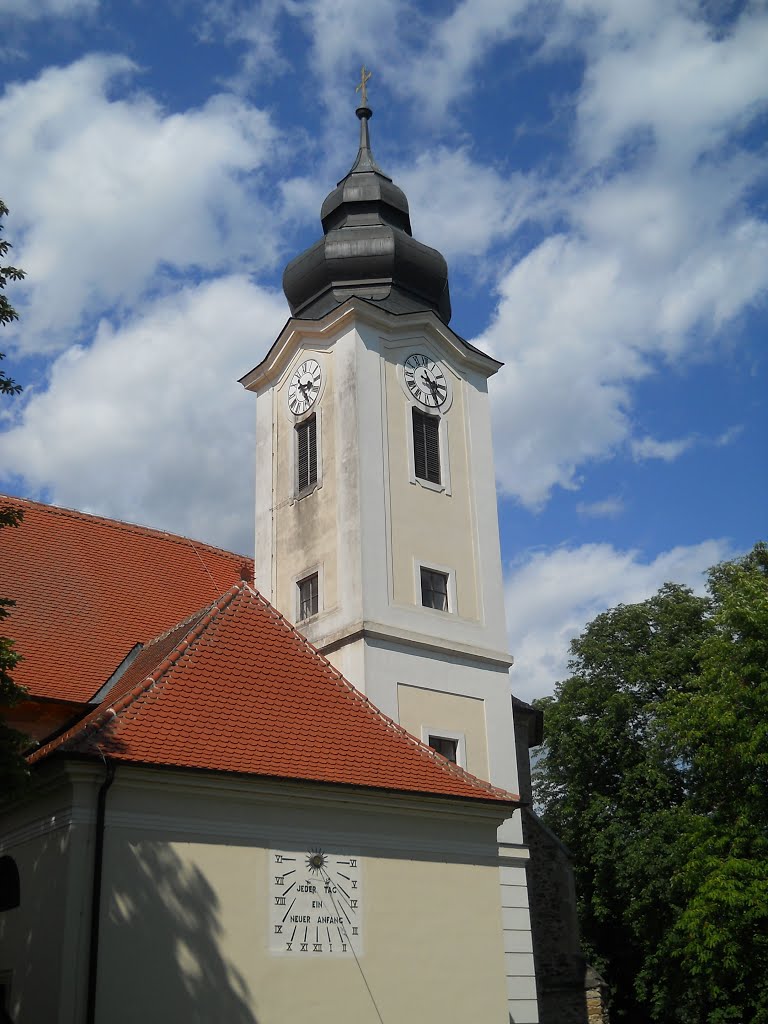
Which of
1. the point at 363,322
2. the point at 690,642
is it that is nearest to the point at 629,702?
the point at 690,642

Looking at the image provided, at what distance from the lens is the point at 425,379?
71.5ft

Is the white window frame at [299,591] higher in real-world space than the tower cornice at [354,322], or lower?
lower

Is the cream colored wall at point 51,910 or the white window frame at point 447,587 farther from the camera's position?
the white window frame at point 447,587

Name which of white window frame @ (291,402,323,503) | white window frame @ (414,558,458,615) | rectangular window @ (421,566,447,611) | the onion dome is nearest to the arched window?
white window frame @ (414,558,458,615)

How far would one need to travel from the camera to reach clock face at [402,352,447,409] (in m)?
21.5

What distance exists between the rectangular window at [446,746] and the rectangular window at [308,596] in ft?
10.1

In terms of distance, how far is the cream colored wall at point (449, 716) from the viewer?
728 inches

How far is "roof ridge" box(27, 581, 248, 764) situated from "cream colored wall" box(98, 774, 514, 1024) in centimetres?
112

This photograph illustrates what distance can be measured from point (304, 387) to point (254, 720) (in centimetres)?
992

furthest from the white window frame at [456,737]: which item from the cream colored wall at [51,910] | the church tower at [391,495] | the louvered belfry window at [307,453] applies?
the cream colored wall at [51,910]

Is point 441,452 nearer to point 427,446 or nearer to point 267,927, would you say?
point 427,446

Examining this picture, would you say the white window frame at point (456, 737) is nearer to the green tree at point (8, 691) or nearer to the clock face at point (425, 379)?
the clock face at point (425, 379)

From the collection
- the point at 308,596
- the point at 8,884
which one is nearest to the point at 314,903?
the point at 8,884

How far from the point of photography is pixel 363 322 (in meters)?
21.1
